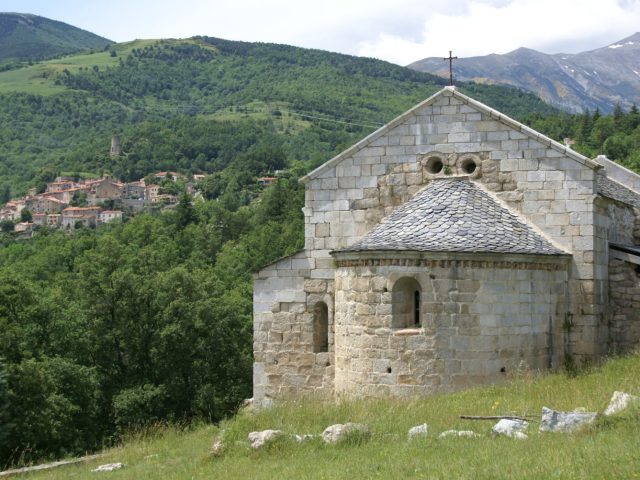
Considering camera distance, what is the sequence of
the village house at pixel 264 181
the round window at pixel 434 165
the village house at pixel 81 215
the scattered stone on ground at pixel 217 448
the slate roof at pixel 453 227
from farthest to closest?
the village house at pixel 81 215 → the village house at pixel 264 181 → the round window at pixel 434 165 → the slate roof at pixel 453 227 → the scattered stone on ground at pixel 217 448

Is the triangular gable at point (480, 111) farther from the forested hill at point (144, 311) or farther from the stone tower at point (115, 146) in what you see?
the stone tower at point (115, 146)

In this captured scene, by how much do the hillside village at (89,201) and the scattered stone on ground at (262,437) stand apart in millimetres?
124634

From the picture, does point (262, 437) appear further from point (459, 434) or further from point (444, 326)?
point (444, 326)

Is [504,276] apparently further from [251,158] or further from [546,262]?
[251,158]

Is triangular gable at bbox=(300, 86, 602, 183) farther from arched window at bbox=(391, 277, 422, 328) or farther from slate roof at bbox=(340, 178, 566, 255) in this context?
arched window at bbox=(391, 277, 422, 328)

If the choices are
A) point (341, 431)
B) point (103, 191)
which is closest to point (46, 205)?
point (103, 191)

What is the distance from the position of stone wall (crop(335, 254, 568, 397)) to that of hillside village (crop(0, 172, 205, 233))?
121 m

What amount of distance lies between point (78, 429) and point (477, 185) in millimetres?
19263

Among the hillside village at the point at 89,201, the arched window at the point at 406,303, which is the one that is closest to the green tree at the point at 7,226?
the hillside village at the point at 89,201

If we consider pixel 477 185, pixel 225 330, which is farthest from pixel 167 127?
pixel 477 185

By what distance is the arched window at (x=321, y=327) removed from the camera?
1870cm

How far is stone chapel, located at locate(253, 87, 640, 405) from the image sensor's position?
15.7 m

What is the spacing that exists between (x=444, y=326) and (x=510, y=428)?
4.66m

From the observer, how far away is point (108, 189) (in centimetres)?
15250
